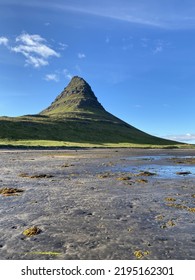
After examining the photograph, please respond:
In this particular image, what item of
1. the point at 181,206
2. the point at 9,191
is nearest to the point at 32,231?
the point at 181,206

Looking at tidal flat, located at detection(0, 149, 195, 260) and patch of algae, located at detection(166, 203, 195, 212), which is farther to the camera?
patch of algae, located at detection(166, 203, 195, 212)

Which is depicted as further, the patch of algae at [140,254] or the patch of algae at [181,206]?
the patch of algae at [181,206]

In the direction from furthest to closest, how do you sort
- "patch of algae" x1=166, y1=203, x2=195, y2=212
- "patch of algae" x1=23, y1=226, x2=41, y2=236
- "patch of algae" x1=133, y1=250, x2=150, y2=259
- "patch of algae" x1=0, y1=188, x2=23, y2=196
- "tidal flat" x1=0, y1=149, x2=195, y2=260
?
"patch of algae" x1=0, y1=188, x2=23, y2=196
"patch of algae" x1=166, y1=203, x2=195, y2=212
"patch of algae" x1=23, y1=226, x2=41, y2=236
"tidal flat" x1=0, y1=149, x2=195, y2=260
"patch of algae" x1=133, y1=250, x2=150, y2=259

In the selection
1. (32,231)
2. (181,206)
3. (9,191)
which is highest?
(181,206)

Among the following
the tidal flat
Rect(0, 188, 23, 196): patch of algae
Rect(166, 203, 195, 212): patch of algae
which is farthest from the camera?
Rect(0, 188, 23, 196): patch of algae

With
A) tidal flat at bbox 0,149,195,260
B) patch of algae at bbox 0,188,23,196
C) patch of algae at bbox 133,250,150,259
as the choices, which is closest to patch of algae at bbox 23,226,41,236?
tidal flat at bbox 0,149,195,260

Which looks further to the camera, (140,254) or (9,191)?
(9,191)

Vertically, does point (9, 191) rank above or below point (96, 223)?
above

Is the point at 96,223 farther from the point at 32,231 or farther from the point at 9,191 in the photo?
the point at 9,191

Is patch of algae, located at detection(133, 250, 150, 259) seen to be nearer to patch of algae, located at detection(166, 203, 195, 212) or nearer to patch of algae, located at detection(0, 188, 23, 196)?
patch of algae, located at detection(166, 203, 195, 212)

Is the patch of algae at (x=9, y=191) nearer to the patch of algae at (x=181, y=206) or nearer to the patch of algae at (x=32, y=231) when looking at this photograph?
the patch of algae at (x=32, y=231)

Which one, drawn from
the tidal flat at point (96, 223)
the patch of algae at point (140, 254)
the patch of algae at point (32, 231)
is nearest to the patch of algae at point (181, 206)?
the tidal flat at point (96, 223)
